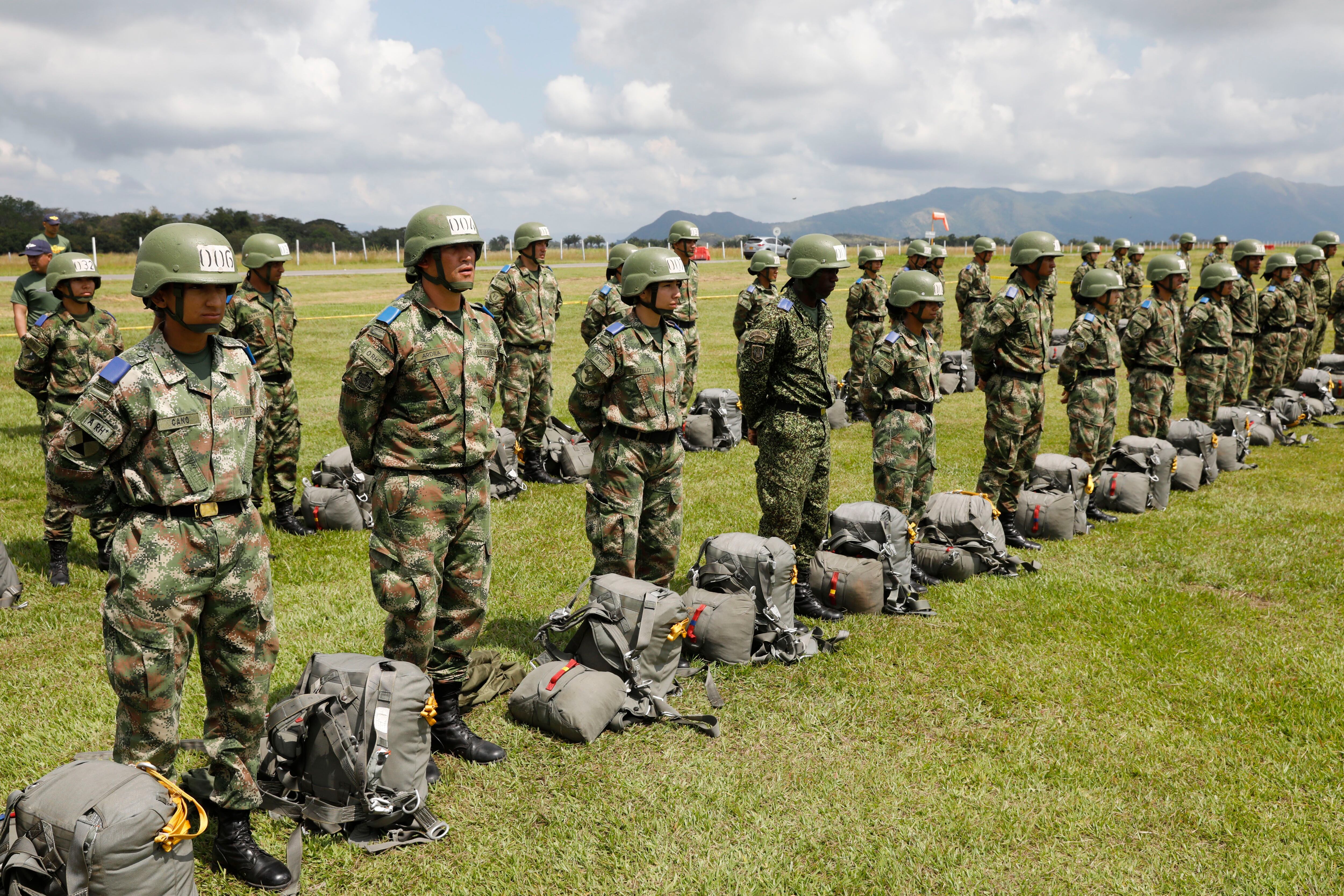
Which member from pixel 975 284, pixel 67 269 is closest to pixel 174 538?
pixel 67 269

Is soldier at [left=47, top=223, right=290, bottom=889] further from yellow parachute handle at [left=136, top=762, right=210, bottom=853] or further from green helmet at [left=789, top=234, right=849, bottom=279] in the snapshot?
green helmet at [left=789, top=234, right=849, bottom=279]

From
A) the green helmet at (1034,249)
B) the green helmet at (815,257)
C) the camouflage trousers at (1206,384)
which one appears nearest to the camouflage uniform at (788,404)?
the green helmet at (815,257)

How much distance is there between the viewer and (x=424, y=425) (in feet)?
14.4

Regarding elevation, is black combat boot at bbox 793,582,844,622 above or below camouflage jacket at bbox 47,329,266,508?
below

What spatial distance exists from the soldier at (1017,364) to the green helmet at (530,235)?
5057mm

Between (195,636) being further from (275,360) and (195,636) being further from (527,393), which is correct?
(527,393)

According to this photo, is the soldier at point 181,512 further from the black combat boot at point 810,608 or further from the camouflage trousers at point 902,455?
the camouflage trousers at point 902,455

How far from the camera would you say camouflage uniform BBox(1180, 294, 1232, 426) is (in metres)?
11.2

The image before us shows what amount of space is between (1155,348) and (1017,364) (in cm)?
313

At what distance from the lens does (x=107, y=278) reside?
31.3m

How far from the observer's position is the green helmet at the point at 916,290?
6.88 m

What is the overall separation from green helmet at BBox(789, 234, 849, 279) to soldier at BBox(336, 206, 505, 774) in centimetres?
260

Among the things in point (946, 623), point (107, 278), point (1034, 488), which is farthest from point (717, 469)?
point (107, 278)

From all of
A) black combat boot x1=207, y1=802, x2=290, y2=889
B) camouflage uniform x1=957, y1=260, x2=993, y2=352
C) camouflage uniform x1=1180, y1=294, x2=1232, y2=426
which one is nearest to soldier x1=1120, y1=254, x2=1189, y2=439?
camouflage uniform x1=1180, y1=294, x2=1232, y2=426
